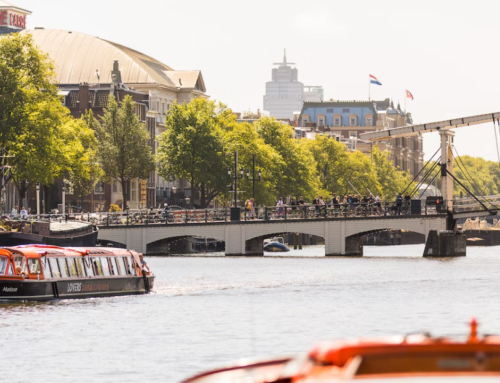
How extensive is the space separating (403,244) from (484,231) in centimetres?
1790

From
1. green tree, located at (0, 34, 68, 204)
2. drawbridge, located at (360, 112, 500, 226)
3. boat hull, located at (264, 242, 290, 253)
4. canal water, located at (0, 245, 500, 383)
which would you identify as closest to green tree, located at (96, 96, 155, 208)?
boat hull, located at (264, 242, 290, 253)

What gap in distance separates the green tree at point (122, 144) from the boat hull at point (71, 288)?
182 ft

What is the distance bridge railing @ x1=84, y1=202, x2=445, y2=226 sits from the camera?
3223 inches

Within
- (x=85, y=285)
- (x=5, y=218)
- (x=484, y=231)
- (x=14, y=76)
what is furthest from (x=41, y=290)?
(x=484, y=231)

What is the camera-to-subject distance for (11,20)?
527 ft

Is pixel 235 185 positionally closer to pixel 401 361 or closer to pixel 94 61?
pixel 94 61

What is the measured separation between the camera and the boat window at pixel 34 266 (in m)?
43.5

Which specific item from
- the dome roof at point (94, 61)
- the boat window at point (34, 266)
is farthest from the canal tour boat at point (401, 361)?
the dome roof at point (94, 61)

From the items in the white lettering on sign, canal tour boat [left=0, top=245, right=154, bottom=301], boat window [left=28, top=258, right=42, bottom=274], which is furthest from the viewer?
the white lettering on sign

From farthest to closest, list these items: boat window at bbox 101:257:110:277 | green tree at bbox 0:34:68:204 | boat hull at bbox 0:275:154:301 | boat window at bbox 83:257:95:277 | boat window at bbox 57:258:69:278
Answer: green tree at bbox 0:34:68:204 < boat window at bbox 101:257:110:277 < boat window at bbox 83:257:95:277 < boat window at bbox 57:258:69:278 < boat hull at bbox 0:275:154:301

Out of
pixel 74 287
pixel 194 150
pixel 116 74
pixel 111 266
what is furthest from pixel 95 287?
pixel 116 74

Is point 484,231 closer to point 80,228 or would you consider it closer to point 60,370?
point 80,228

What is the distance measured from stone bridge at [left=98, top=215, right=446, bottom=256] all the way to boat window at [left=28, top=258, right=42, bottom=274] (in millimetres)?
39947

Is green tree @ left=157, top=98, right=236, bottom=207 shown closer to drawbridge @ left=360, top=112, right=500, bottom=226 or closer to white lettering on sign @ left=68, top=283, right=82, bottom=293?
drawbridge @ left=360, top=112, right=500, bottom=226
